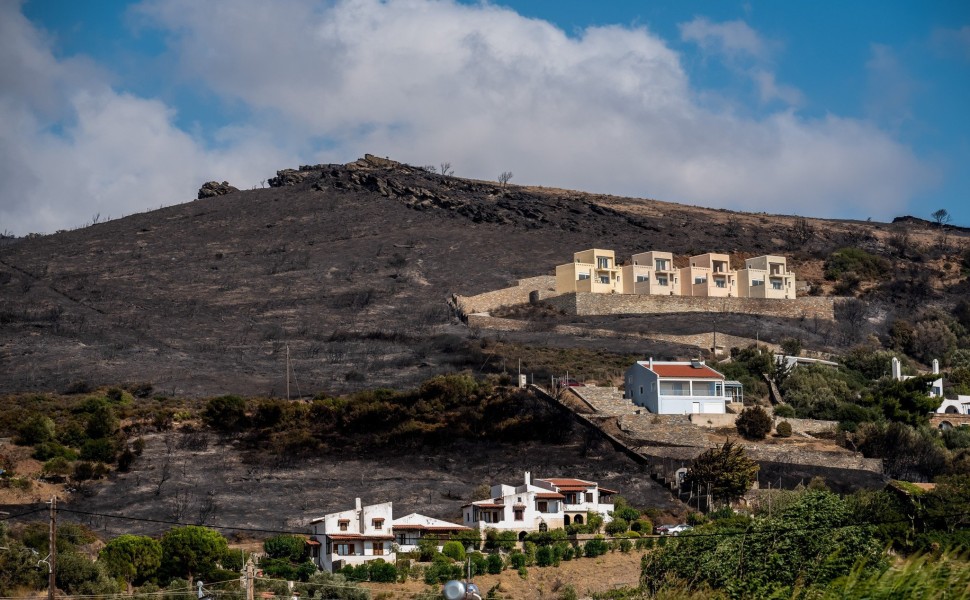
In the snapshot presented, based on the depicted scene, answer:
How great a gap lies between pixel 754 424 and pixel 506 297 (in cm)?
3603

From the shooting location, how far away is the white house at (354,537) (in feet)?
141

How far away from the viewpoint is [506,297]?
308ft

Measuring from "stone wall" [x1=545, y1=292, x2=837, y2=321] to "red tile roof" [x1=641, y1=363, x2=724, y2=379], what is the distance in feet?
78.1

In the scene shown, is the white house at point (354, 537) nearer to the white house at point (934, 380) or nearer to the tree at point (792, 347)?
the white house at point (934, 380)

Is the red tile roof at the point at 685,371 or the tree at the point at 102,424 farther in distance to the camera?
the red tile roof at the point at 685,371

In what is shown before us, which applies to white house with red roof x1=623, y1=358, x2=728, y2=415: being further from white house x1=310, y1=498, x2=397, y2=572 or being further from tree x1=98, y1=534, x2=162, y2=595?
tree x1=98, y1=534, x2=162, y2=595

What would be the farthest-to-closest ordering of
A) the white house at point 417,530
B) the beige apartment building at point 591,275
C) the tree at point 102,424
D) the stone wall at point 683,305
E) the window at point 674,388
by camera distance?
1. the beige apartment building at point 591,275
2. the stone wall at point 683,305
3. the window at point 674,388
4. the tree at point 102,424
5. the white house at point 417,530

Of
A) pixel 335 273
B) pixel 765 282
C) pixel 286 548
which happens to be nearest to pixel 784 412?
pixel 286 548

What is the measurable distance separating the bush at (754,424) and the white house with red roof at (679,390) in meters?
2.59

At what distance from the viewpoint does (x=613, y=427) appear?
60.3m

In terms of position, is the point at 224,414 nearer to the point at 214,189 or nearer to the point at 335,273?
the point at 335,273

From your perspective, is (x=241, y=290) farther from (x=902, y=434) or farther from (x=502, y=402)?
(x=902, y=434)

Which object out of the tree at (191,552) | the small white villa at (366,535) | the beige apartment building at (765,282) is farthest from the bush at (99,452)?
the beige apartment building at (765,282)

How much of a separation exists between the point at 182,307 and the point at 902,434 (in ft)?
183
